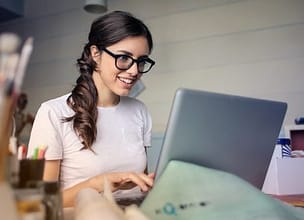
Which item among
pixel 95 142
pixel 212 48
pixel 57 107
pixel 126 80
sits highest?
pixel 212 48

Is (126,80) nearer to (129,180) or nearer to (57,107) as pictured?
(57,107)

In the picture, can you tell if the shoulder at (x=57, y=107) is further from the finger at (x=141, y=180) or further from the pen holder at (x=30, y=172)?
the pen holder at (x=30, y=172)

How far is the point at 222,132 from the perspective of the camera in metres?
0.63

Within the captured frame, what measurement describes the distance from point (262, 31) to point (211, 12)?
1.11ft

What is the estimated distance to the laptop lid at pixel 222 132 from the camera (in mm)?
571

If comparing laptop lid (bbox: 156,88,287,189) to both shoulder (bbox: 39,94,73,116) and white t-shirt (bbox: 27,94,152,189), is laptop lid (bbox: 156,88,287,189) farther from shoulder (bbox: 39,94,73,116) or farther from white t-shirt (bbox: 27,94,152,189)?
shoulder (bbox: 39,94,73,116)

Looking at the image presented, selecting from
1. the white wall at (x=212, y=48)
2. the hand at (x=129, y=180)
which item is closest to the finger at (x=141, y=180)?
the hand at (x=129, y=180)

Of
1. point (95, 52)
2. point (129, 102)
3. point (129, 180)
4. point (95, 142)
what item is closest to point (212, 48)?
point (129, 102)

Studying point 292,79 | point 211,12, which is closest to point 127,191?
point 292,79

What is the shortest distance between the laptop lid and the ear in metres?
0.70

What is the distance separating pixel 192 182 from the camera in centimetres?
50

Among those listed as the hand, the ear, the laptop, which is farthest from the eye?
the laptop

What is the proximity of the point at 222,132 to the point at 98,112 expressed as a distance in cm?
72

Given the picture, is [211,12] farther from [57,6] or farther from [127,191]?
[127,191]
